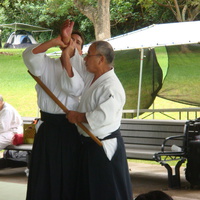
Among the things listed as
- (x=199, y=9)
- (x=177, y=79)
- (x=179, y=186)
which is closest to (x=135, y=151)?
(x=179, y=186)

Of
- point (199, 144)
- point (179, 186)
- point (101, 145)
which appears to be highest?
point (101, 145)

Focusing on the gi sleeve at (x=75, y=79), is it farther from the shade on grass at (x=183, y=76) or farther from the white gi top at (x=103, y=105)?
the shade on grass at (x=183, y=76)

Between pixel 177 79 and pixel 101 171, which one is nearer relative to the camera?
pixel 101 171

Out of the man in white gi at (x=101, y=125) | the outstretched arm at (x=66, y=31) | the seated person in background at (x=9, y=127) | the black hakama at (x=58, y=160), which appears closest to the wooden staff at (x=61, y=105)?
the man in white gi at (x=101, y=125)

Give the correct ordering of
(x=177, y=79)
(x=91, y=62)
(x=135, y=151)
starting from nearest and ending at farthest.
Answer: (x=91, y=62) < (x=135, y=151) < (x=177, y=79)

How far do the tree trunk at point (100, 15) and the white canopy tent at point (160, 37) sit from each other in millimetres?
4363

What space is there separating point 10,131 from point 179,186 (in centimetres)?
231

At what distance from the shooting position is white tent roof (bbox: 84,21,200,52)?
705 cm

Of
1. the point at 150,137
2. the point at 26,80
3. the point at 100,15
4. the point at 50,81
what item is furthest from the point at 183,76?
the point at 26,80

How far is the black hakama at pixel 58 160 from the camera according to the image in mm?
3473

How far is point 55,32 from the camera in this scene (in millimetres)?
21484

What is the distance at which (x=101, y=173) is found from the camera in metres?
3.38

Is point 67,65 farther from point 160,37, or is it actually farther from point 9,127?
point 160,37

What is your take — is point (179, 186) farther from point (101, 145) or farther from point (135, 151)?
point (101, 145)
